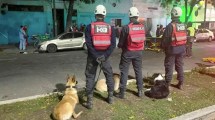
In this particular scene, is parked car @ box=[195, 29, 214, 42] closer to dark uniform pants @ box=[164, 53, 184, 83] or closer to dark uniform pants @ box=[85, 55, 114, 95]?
dark uniform pants @ box=[164, 53, 184, 83]

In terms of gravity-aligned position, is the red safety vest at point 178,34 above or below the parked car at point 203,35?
above

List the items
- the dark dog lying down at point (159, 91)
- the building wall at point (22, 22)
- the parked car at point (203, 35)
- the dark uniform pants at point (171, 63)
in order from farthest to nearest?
the parked car at point (203, 35) → the building wall at point (22, 22) → the dark uniform pants at point (171, 63) → the dark dog lying down at point (159, 91)

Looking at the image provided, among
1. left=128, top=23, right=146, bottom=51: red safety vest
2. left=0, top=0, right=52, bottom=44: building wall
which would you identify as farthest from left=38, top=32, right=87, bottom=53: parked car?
left=128, top=23, right=146, bottom=51: red safety vest

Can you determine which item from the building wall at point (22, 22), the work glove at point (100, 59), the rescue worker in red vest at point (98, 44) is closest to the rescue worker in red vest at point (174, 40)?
the rescue worker in red vest at point (98, 44)

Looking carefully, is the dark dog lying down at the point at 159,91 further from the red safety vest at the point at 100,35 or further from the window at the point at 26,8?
the window at the point at 26,8

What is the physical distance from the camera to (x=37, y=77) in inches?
409

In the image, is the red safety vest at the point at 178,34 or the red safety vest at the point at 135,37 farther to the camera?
the red safety vest at the point at 178,34

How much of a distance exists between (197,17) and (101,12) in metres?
38.8

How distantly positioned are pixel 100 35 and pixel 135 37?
1026 millimetres

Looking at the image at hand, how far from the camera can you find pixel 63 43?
20375 mm

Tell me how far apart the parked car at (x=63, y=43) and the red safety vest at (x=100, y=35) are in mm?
14177

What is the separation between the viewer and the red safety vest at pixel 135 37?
6648 millimetres

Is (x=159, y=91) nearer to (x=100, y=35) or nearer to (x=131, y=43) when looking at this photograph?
(x=131, y=43)

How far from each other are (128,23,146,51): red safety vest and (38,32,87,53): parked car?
13.7m
